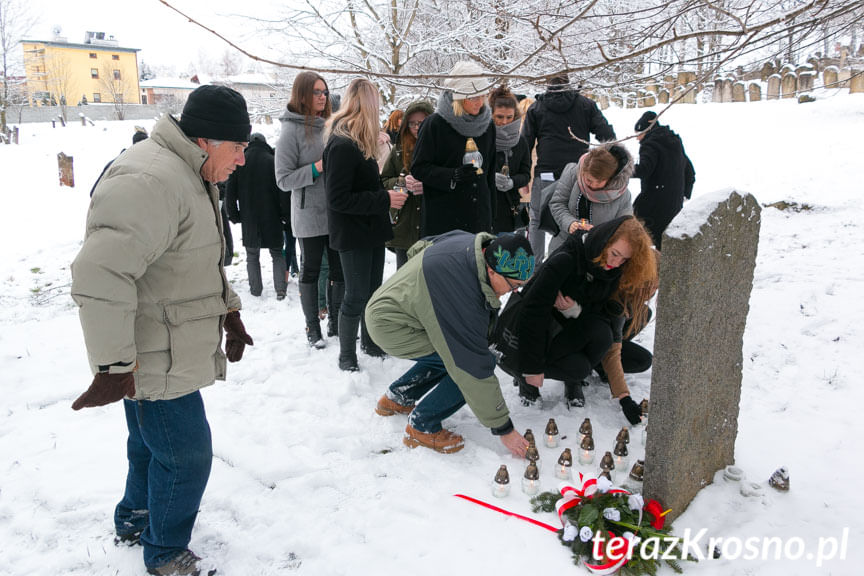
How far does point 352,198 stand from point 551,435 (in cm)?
211

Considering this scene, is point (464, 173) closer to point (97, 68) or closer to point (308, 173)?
point (308, 173)

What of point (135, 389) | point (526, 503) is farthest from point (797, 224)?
point (135, 389)

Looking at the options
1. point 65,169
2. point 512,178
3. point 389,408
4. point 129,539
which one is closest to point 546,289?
point 389,408

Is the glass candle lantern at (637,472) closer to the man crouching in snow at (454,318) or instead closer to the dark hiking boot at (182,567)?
the man crouching in snow at (454,318)

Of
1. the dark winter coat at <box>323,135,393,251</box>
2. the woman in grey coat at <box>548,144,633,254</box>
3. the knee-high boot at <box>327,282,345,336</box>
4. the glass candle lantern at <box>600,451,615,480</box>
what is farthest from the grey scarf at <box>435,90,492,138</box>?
the glass candle lantern at <box>600,451,615,480</box>

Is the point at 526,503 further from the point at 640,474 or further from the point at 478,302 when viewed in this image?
the point at 478,302

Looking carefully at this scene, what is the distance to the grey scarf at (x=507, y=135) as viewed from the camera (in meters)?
4.90

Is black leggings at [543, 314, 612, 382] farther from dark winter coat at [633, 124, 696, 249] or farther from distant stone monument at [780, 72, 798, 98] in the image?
distant stone monument at [780, 72, 798, 98]

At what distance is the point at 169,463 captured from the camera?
2.19 meters

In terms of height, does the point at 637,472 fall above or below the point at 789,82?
below

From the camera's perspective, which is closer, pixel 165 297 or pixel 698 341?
pixel 165 297

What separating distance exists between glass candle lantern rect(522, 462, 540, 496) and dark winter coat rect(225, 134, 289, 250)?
13.4ft

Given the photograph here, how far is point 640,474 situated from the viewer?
9.68 ft

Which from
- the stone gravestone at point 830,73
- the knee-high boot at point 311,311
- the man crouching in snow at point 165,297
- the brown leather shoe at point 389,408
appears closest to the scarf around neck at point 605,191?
the brown leather shoe at point 389,408
